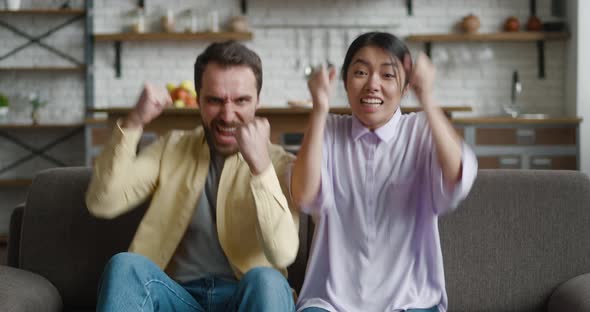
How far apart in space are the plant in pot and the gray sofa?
407cm

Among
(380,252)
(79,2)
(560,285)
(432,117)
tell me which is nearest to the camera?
(432,117)

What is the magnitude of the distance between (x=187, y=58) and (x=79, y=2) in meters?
0.98

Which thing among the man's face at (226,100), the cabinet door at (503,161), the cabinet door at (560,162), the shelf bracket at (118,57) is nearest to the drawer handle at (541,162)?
the cabinet door at (560,162)

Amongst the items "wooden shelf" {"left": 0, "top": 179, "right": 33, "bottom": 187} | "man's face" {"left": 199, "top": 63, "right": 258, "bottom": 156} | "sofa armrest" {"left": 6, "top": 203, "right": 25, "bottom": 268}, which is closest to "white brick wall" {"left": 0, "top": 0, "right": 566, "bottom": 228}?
"wooden shelf" {"left": 0, "top": 179, "right": 33, "bottom": 187}

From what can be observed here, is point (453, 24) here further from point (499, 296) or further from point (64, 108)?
point (499, 296)

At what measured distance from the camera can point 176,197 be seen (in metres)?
1.80

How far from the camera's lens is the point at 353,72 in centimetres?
172

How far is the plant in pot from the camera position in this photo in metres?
5.86

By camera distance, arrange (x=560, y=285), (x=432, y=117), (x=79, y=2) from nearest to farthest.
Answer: (x=432, y=117) < (x=560, y=285) < (x=79, y=2)

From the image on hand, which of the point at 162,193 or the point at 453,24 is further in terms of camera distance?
the point at 453,24

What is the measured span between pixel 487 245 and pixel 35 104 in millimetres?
4722

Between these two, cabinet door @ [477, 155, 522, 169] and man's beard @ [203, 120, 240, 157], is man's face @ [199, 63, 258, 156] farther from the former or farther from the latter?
cabinet door @ [477, 155, 522, 169]

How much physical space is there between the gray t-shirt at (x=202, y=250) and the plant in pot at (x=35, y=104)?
14.6 ft

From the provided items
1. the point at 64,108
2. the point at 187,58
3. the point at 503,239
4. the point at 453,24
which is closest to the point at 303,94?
the point at 187,58
